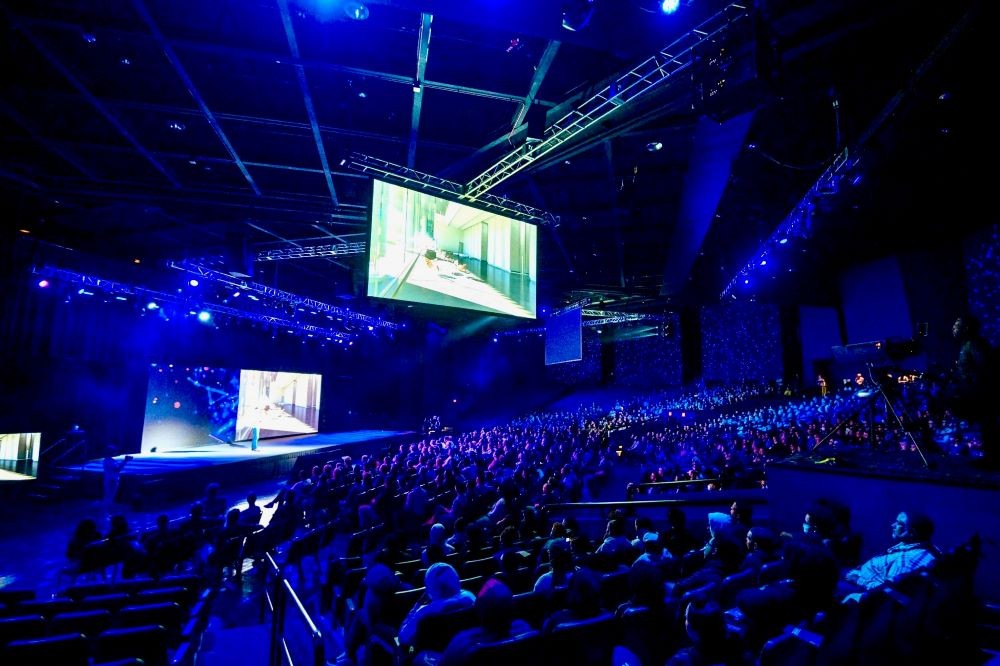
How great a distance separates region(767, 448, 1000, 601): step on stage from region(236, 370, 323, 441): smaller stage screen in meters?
20.4

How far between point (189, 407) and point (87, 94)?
49.1 ft

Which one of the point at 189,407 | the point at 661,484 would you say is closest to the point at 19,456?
the point at 189,407

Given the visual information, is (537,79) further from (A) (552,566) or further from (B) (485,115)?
(A) (552,566)

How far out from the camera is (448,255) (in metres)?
8.34

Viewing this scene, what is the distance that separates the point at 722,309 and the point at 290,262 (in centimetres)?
1732

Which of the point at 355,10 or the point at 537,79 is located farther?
the point at 537,79

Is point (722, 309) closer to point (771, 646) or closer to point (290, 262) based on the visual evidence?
point (290, 262)

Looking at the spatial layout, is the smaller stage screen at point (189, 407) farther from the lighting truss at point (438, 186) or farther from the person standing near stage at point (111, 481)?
the lighting truss at point (438, 186)

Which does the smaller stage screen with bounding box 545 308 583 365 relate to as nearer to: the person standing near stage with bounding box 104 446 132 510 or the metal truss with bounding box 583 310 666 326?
the metal truss with bounding box 583 310 666 326

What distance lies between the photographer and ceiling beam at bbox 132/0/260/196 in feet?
15.9

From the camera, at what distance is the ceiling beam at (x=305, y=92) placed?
475cm

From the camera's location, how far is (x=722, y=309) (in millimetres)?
20359

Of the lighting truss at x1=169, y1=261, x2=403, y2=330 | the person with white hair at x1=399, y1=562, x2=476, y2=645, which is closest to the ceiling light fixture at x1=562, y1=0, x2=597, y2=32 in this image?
the person with white hair at x1=399, y1=562, x2=476, y2=645

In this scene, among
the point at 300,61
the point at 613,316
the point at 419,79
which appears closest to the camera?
the point at 300,61
